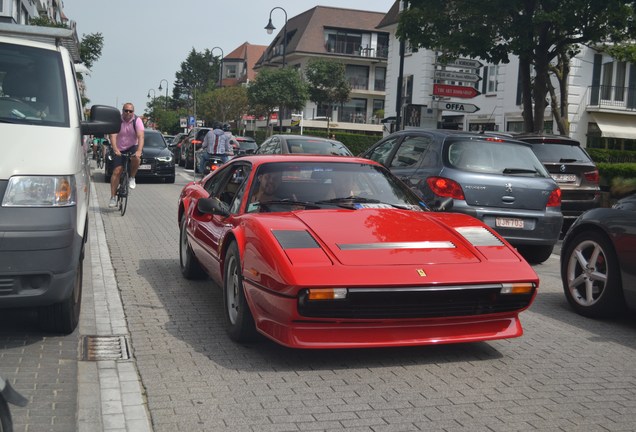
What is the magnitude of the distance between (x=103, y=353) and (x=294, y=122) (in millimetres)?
41787

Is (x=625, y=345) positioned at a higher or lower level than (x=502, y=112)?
lower

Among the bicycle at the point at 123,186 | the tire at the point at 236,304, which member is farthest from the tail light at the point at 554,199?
the bicycle at the point at 123,186

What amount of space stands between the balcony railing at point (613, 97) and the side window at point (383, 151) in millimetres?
29951

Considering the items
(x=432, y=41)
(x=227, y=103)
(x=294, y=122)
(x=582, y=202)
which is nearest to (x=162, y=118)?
(x=227, y=103)

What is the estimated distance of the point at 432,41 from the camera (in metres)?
22.6

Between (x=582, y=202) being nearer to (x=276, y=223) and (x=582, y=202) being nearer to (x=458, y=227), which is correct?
(x=458, y=227)

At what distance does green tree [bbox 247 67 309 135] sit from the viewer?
222 feet

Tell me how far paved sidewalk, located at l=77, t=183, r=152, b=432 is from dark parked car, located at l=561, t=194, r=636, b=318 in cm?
394

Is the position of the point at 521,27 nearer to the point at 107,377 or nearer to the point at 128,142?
the point at 128,142

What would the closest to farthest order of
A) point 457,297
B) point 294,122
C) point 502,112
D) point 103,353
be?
point 457,297, point 103,353, point 502,112, point 294,122

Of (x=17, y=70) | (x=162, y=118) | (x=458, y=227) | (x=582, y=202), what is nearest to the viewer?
(x=458, y=227)

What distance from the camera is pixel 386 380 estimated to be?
494cm

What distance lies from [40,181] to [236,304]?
1.58 meters

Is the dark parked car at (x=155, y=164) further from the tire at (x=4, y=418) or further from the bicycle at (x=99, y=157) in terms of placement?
the tire at (x=4, y=418)
